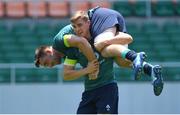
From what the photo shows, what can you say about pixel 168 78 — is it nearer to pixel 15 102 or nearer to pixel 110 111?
pixel 15 102

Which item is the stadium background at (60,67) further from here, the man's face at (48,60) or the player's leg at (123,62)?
the man's face at (48,60)

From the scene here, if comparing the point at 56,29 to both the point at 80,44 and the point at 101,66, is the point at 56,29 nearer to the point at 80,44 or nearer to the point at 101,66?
the point at 101,66

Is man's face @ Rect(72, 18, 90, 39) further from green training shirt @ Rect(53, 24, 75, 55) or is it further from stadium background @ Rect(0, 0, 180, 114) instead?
stadium background @ Rect(0, 0, 180, 114)

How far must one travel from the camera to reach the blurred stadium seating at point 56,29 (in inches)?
494

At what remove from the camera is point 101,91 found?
710cm

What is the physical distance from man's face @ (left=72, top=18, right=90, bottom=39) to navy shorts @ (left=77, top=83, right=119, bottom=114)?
1.64 ft

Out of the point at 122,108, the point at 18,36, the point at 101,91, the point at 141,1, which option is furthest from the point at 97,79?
the point at 141,1

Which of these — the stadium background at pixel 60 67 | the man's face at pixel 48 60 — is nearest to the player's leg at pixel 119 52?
the man's face at pixel 48 60

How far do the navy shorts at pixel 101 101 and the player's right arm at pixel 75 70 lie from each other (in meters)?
0.21

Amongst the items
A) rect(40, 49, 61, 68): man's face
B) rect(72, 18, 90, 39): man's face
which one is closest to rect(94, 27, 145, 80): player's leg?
rect(72, 18, 90, 39): man's face

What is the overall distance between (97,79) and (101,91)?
0.38ft

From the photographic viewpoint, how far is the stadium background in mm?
11477

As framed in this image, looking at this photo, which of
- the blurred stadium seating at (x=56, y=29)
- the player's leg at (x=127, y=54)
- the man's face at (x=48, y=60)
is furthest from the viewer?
the blurred stadium seating at (x=56, y=29)

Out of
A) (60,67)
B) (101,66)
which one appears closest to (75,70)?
(101,66)
